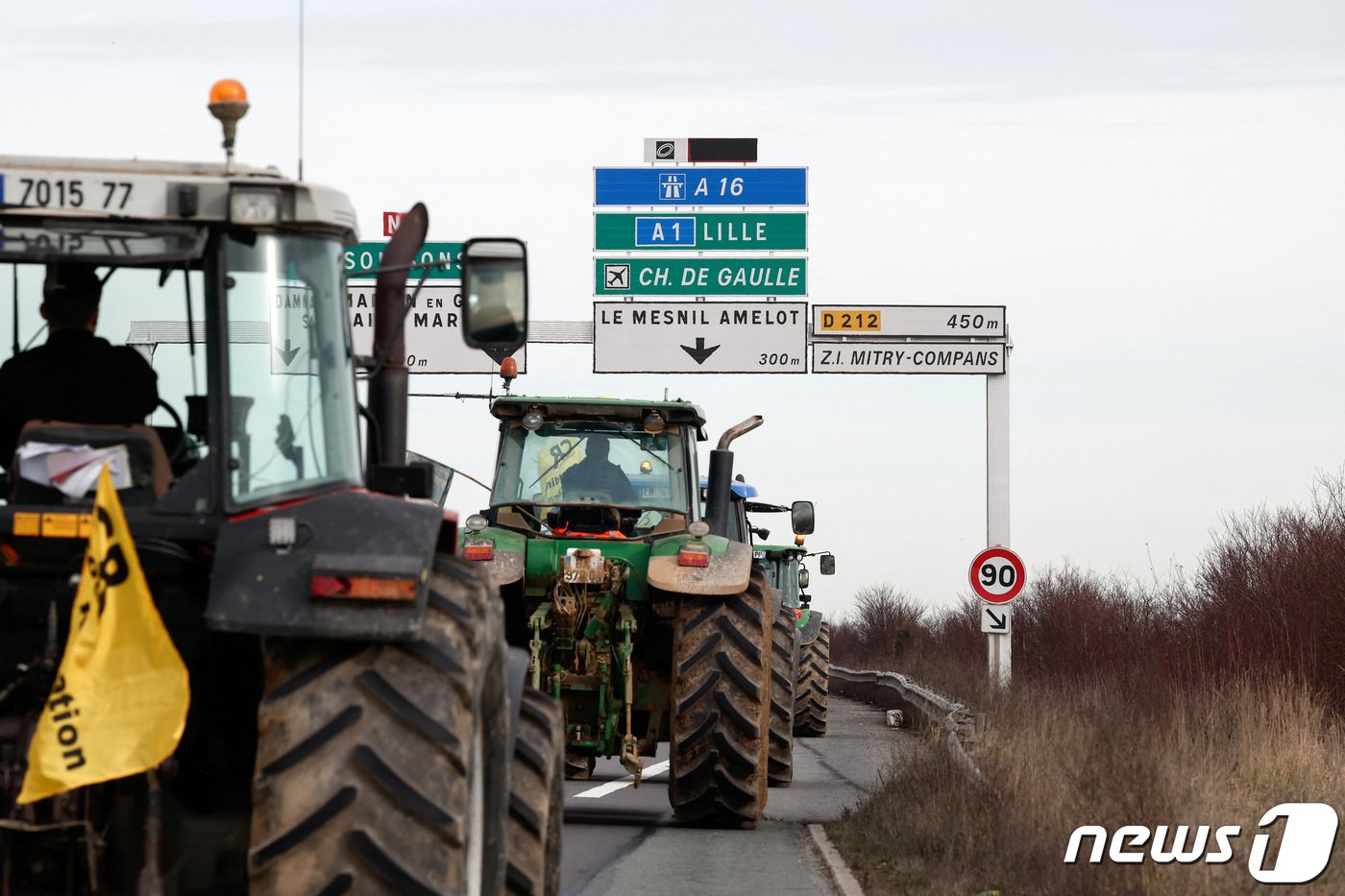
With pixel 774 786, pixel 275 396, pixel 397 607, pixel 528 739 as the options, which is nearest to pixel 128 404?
pixel 275 396

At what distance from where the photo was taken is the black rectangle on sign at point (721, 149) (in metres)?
25.8

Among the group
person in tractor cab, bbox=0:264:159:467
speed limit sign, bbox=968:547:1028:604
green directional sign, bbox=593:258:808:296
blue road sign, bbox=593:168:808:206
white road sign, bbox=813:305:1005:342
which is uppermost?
blue road sign, bbox=593:168:808:206

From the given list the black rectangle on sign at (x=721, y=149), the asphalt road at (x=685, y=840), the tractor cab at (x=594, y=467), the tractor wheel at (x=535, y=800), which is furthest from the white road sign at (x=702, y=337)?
the tractor wheel at (x=535, y=800)

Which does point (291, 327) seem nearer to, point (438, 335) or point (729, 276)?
point (729, 276)

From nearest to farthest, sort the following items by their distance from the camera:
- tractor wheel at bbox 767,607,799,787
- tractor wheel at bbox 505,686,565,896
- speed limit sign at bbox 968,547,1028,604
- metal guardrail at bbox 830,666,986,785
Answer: tractor wheel at bbox 505,686,565,896 < metal guardrail at bbox 830,666,986,785 < tractor wheel at bbox 767,607,799,787 < speed limit sign at bbox 968,547,1028,604

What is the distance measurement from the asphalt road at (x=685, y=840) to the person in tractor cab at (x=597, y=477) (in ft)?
7.51

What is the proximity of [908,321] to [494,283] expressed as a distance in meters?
19.4

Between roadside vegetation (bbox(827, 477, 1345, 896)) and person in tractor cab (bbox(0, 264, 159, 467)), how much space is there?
5.17m

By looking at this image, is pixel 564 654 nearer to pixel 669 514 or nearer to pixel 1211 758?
pixel 669 514

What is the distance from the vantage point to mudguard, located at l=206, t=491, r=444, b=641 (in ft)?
17.8

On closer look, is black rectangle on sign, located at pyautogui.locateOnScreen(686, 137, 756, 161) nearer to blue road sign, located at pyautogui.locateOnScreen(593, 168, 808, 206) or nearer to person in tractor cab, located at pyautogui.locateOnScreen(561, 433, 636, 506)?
blue road sign, located at pyautogui.locateOnScreen(593, 168, 808, 206)

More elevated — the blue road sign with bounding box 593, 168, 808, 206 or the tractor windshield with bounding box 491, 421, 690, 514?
the blue road sign with bounding box 593, 168, 808, 206

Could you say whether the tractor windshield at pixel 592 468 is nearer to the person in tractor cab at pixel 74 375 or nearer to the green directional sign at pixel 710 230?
the person in tractor cab at pixel 74 375

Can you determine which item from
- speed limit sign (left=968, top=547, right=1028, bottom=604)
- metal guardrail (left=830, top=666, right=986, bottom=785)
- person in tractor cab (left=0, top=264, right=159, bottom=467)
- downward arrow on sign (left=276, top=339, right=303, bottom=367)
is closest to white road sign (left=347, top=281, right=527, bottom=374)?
speed limit sign (left=968, top=547, right=1028, bottom=604)
